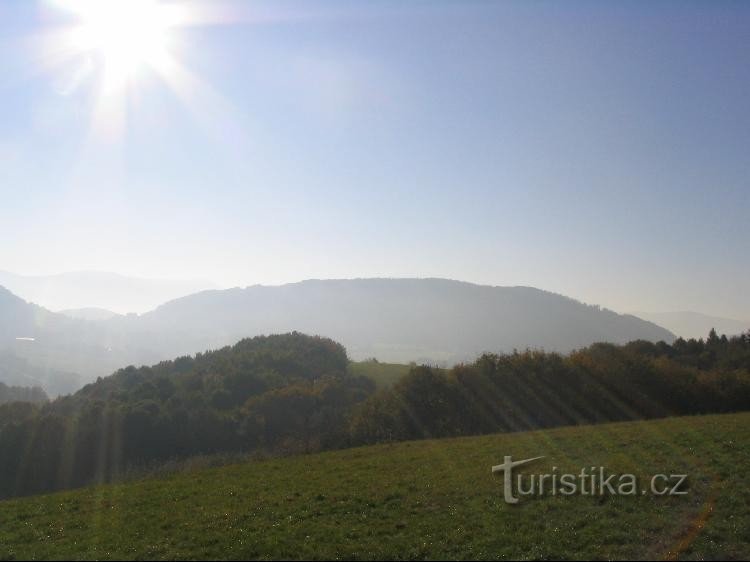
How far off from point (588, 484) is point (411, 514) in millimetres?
6085

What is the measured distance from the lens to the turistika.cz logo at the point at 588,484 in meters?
16.9

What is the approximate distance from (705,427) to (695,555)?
1800 cm

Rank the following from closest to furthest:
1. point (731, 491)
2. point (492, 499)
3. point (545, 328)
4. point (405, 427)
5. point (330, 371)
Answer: point (731, 491) → point (492, 499) → point (405, 427) → point (330, 371) → point (545, 328)

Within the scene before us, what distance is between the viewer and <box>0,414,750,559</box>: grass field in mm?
13492

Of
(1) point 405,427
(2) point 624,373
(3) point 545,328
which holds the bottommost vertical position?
(1) point 405,427

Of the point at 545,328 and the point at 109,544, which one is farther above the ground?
the point at 545,328

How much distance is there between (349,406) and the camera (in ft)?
209

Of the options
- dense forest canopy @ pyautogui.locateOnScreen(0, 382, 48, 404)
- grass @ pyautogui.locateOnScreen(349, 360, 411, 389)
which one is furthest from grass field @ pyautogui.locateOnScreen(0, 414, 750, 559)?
dense forest canopy @ pyautogui.locateOnScreen(0, 382, 48, 404)

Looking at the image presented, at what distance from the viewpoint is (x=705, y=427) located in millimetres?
27422

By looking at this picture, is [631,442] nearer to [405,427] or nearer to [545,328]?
[405,427]

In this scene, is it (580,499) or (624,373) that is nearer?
(580,499)

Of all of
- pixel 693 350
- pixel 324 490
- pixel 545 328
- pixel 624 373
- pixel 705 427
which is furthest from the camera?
pixel 545 328

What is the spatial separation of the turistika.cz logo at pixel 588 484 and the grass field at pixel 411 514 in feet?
1.37

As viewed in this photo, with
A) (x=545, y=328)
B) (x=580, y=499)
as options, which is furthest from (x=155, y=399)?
(x=545, y=328)
